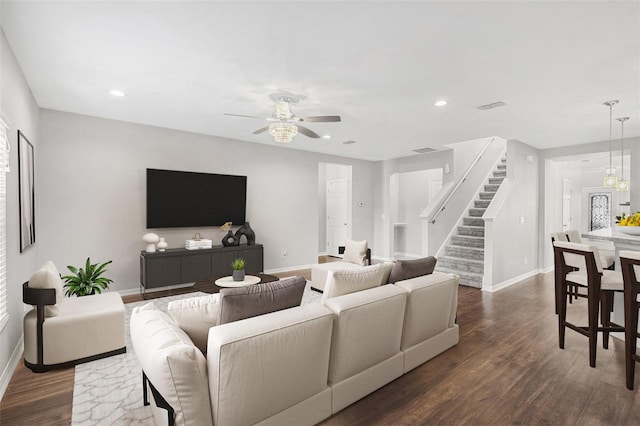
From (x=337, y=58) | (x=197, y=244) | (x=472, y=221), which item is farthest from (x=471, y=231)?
(x=197, y=244)

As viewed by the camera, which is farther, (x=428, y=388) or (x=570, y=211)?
(x=570, y=211)

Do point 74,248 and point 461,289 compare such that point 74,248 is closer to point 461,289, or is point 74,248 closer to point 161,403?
point 161,403

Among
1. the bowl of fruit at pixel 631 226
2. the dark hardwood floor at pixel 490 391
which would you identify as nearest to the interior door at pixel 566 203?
the bowl of fruit at pixel 631 226

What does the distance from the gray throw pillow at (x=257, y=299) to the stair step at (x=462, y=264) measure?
4592 millimetres

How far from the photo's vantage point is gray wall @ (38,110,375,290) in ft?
14.1

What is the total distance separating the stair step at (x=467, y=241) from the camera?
6211mm

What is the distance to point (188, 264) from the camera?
194 inches

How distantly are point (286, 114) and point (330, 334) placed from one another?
2.41m

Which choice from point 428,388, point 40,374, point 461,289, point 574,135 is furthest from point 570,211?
point 40,374

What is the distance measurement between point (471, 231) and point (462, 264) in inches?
36.7

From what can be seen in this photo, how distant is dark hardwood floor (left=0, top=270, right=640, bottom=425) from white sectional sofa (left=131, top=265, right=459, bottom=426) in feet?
0.67

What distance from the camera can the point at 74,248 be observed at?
445cm

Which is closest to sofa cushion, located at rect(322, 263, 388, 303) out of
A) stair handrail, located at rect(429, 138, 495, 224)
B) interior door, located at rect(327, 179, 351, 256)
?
stair handrail, located at rect(429, 138, 495, 224)

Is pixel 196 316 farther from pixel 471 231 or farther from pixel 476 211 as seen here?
pixel 476 211
